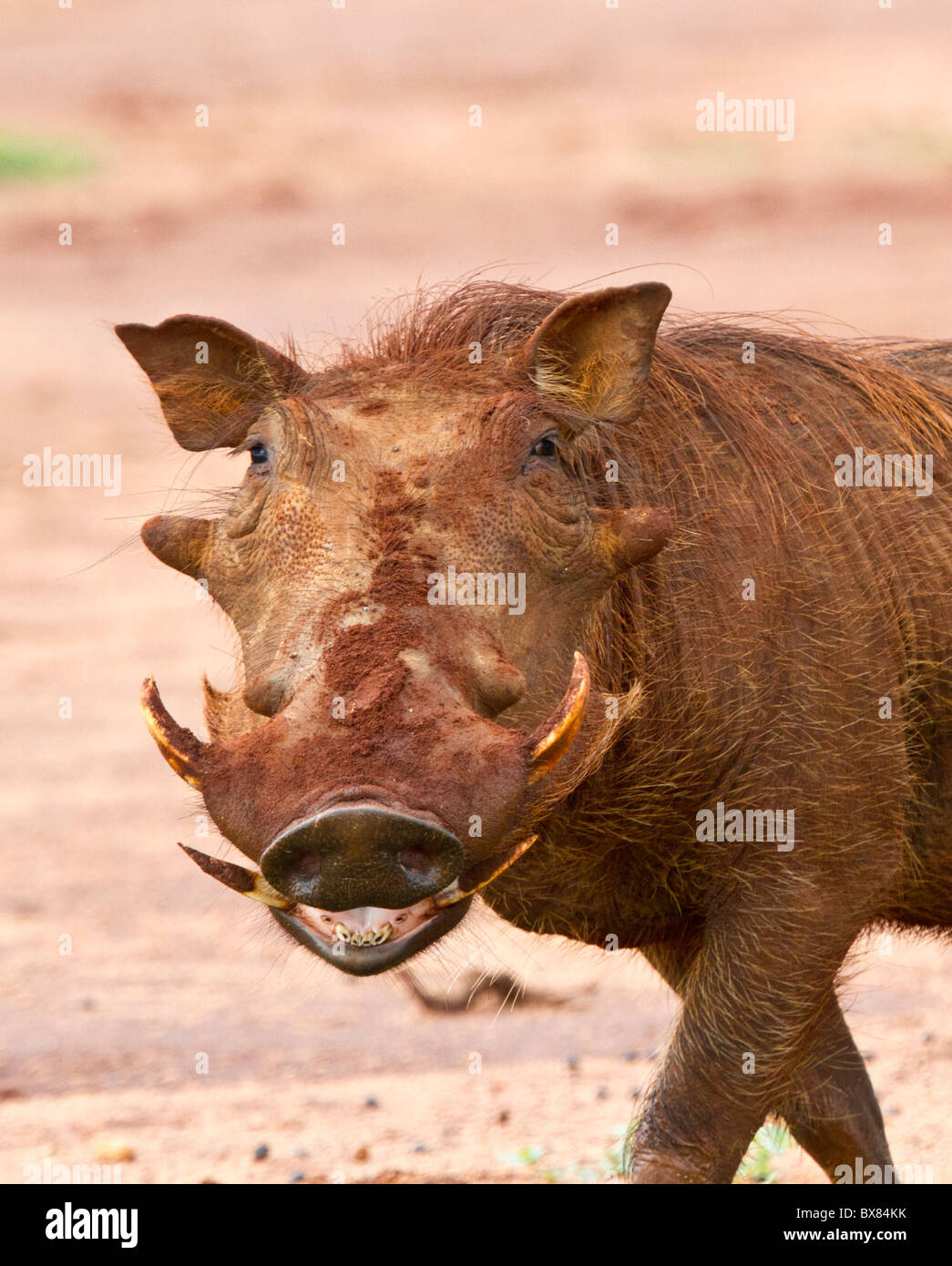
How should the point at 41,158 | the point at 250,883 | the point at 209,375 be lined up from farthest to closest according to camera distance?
the point at 41,158, the point at 209,375, the point at 250,883

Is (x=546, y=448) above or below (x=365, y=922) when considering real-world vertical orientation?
above

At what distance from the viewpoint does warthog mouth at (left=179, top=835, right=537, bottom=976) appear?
302cm

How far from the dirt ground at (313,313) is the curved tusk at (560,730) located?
0.89 metres

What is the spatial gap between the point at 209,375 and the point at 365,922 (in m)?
1.39

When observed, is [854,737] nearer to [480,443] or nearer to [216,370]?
[480,443]

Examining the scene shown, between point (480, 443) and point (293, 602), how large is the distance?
48cm

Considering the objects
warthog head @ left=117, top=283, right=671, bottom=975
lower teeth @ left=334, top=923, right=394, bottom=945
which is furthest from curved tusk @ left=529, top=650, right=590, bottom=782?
lower teeth @ left=334, top=923, right=394, bottom=945

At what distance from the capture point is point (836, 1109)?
193 inches

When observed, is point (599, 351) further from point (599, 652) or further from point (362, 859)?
A: point (362, 859)

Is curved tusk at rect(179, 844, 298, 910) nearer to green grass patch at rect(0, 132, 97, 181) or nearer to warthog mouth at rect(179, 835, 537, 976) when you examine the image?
warthog mouth at rect(179, 835, 537, 976)

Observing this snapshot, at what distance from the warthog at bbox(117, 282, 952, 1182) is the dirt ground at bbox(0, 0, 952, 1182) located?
2.28 feet

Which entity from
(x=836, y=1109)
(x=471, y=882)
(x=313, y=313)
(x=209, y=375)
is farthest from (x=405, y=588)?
(x=313, y=313)

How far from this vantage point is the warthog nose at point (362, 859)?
9.34 feet

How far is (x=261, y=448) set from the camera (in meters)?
3.70
